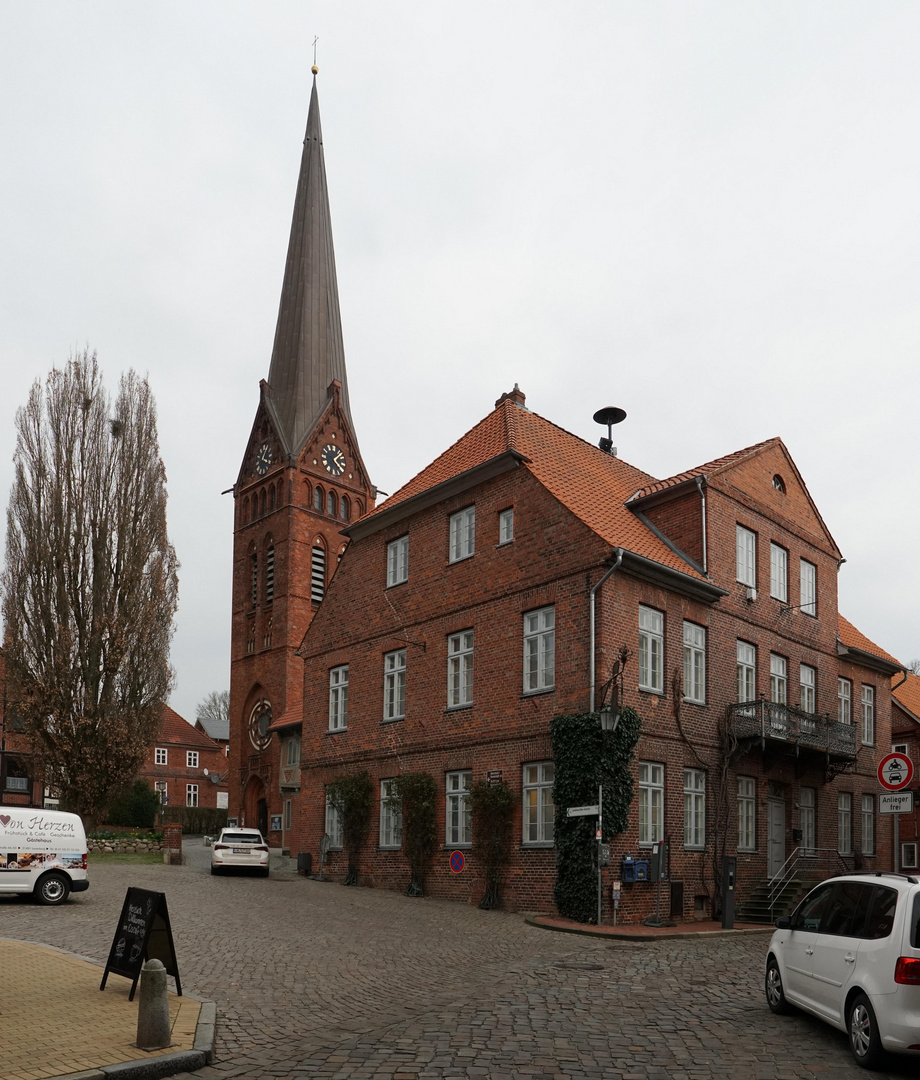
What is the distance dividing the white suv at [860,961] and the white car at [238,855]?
66.1ft

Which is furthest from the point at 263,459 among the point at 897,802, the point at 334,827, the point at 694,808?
the point at 897,802

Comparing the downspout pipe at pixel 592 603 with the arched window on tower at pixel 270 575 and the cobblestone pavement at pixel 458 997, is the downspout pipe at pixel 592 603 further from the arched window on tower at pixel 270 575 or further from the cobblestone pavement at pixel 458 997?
the arched window on tower at pixel 270 575

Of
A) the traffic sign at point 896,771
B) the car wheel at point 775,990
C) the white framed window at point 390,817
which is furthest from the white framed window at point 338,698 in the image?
the car wheel at point 775,990

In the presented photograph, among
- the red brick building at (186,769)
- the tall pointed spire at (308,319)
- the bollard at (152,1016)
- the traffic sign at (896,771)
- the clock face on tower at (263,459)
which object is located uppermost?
the tall pointed spire at (308,319)

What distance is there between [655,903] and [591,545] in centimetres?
686

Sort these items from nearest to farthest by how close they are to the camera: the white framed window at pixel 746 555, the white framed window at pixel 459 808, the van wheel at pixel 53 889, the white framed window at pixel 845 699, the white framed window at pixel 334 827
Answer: the van wheel at pixel 53 889, the white framed window at pixel 459 808, the white framed window at pixel 746 555, the white framed window at pixel 334 827, the white framed window at pixel 845 699

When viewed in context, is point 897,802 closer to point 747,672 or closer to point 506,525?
point 747,672

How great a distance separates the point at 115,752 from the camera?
35.3 meters

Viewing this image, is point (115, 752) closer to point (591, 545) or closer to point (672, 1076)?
point (591, 545)

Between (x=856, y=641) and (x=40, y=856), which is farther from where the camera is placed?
(x=856, y=641)

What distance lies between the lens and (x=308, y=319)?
199 feet

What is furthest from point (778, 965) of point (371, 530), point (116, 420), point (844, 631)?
point (116, 420)

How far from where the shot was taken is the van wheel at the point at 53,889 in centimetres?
1973

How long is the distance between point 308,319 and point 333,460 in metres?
8.80
